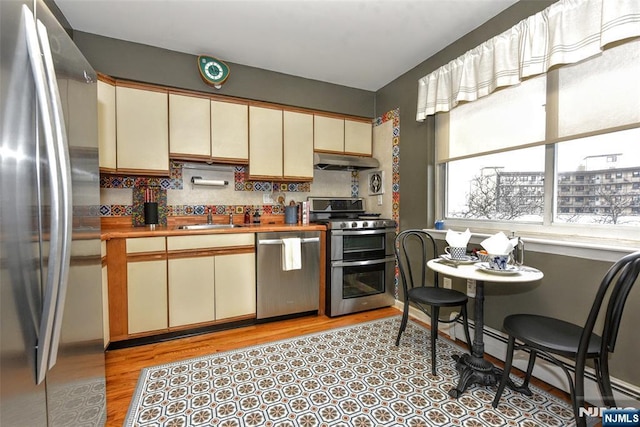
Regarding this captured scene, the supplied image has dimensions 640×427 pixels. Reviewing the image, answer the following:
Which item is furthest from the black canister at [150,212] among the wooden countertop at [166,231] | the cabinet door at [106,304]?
the cabinet door at [106,304]

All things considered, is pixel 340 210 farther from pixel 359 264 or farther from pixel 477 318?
pixel 477 318

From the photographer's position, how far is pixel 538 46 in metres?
1.78

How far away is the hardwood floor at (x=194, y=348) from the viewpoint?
172cm

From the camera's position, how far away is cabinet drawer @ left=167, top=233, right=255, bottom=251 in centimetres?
239

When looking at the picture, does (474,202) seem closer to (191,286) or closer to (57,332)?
(191,286)

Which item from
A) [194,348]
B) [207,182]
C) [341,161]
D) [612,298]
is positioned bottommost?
[194,348]

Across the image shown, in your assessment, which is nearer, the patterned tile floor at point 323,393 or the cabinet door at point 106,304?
the patterned tile floor at point 323,393

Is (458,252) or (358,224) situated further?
(358,224)

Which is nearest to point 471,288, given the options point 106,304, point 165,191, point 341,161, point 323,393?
point 323,393

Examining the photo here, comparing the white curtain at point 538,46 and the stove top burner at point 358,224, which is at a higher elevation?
the white curtain at point 538,46

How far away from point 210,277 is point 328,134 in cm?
205

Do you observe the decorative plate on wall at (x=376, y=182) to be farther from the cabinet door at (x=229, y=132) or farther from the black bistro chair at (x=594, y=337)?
the black bistro chair at (x=594, y=337)

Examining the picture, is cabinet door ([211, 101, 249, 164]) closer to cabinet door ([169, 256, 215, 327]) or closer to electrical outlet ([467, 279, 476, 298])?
cabinet door ([169, 256, 215, 327])

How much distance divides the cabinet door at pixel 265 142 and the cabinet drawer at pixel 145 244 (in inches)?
43.7
